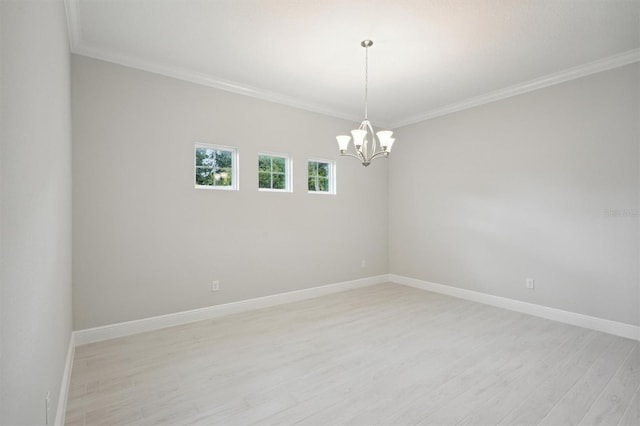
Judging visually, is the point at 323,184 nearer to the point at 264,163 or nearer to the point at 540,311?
the point at 264,163

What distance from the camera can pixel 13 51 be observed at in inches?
39.5

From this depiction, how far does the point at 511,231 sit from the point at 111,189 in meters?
4.91

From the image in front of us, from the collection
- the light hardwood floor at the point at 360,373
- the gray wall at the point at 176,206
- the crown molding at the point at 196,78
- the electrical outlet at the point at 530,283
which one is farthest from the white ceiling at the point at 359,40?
the light hardwood floor at the point at 360,373

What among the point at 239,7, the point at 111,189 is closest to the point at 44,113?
the point at 239,7

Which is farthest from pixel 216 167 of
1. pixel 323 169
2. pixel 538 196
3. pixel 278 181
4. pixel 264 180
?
pixel 538 196

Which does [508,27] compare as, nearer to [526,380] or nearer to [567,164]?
[567,164]

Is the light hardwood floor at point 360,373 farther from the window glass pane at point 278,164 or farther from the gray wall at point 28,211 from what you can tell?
the window glass pane at point 278,164

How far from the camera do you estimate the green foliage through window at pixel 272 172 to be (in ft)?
14.5

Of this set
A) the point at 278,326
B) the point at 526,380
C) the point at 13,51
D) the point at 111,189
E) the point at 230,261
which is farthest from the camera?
the point at 230,261

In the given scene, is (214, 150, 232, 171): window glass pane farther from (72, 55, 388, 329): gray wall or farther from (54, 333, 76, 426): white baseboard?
(54, 333, 76, 426): white baseboard

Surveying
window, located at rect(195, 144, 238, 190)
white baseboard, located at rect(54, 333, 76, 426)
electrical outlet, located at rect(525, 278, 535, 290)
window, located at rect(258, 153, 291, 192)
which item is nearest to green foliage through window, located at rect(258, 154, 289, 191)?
window, located at rect(258, 153, 291, 192)

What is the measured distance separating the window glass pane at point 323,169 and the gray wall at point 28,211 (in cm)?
355

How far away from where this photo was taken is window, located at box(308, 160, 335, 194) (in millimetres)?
4973

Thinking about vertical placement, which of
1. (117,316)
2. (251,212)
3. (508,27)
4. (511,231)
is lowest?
(117,316)
